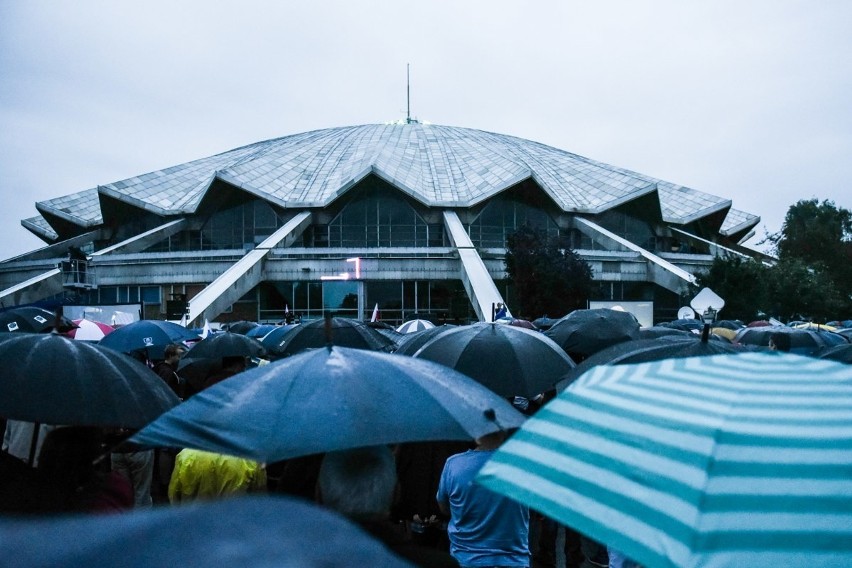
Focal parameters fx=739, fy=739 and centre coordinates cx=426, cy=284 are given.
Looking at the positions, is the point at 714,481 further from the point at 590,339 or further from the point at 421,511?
the point at 590,339

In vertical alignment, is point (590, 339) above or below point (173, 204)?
below

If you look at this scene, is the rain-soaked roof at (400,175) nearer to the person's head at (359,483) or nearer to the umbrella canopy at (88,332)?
the umbrella canopy at (88,332)

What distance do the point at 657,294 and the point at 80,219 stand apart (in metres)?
32.4

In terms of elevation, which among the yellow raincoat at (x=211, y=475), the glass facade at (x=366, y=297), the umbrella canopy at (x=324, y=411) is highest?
the umbrella canopy at (x=324, y=411)

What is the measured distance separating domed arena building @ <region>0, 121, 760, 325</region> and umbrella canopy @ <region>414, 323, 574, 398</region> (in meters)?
19.5

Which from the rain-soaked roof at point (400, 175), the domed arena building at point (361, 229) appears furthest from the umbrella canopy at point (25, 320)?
the rain-soaked roof at point (400, 175)

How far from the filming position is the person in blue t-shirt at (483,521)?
354 centimetres

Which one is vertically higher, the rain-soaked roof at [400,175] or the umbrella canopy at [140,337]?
the rain-soaked roof at [400,175]

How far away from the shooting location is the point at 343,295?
33.4 metres

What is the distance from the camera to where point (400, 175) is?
38.8 m

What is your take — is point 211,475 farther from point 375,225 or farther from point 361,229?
point 375,225

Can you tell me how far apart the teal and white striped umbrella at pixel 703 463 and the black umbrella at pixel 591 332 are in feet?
21.8

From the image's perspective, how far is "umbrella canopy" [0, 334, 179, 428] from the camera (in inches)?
132

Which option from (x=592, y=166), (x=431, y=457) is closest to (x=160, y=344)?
(x=431, y=457)
